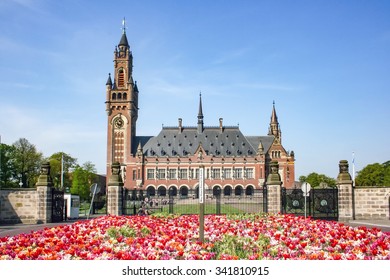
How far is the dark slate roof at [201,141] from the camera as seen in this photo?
265ft

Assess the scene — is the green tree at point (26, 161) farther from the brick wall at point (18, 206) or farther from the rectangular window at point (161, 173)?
the brick wall at point (18, 206)

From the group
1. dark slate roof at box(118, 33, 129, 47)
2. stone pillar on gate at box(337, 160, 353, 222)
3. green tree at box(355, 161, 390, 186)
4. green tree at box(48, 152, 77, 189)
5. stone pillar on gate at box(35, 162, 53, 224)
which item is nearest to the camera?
stone pillar on gate at box(337, 160, 353, 222)

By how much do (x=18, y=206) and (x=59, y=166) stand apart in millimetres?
58439

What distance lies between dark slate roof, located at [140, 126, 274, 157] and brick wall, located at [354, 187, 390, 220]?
56772 millimetres

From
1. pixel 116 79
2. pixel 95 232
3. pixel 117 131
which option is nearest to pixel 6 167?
pixel 117 131

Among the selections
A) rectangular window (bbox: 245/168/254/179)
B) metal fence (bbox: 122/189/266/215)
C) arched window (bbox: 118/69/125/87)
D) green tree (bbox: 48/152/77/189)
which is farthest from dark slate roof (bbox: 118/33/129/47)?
metal fence (bbox: 122/189/266/215)

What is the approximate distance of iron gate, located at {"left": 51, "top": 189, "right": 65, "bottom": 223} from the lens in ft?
79.4

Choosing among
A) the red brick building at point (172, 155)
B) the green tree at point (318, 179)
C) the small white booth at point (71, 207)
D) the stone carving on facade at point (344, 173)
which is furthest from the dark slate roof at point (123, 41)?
the stone carving on facade at point (344, 173)

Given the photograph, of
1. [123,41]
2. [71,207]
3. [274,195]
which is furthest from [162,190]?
[274,195]

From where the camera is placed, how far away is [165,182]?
7888cm

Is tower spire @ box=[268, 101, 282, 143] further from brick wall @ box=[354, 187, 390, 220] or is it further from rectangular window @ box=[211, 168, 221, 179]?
brick wall @ box=[354, 187, 390, 220]

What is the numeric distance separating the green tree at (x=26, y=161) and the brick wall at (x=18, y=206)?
1774 inches

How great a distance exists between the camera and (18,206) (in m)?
23.7

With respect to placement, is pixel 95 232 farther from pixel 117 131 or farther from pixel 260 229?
pixel 117 131
